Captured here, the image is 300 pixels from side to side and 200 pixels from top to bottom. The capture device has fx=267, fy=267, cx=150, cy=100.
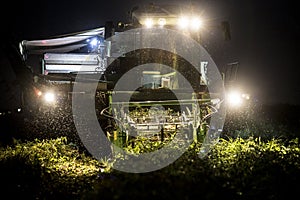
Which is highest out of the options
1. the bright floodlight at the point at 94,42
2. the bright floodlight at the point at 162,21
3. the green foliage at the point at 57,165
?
the bright floodlight at the point at 162,21

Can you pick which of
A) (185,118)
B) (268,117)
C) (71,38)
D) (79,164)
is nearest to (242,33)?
(268,117)

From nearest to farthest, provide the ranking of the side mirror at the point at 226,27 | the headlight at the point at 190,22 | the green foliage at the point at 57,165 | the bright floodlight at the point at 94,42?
1. the green foliage at the point at 57,165
2. the headlight at the point at 190,22
3. the side mirror at the point at 226,27
4. the bright floodlight at the point at 94,42

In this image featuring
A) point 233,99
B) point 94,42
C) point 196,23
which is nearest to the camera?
point 233,99

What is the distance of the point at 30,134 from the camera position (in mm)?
10000

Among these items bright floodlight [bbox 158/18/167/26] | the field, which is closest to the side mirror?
bright floodlight [bbox 158/18/167/26]

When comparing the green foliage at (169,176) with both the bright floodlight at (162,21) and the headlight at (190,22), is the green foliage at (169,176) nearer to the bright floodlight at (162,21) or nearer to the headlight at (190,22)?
the headlight at (190,22)

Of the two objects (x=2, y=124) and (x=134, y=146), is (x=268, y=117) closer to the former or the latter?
(x=134, y=146)

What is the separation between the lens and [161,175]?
161 inches

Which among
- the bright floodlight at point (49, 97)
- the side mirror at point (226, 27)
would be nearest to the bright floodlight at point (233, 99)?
the side mirror at point (226, 27)

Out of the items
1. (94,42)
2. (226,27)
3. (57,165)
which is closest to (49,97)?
(57,165)

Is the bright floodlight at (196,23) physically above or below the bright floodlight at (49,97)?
above

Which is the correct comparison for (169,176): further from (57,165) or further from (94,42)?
(94,42)

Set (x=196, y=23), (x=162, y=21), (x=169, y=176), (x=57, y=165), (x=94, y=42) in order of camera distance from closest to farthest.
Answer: (x=169, y=176)
(x=57, y=165)
(x=196, y=23)
(x=162, y=21)
(x=94, y=42)

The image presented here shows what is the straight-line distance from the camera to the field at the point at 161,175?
12.4ft
